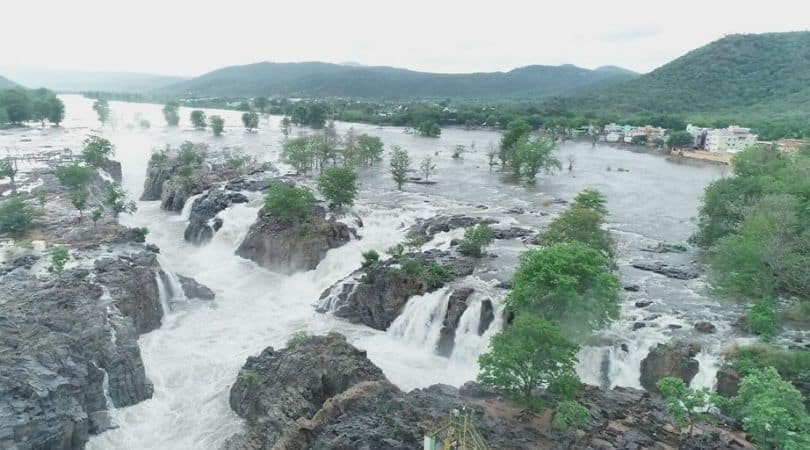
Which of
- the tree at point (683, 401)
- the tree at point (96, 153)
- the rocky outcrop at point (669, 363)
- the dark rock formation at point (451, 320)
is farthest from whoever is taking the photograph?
the tree at point (96, 153)

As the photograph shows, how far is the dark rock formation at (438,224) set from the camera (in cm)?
4562

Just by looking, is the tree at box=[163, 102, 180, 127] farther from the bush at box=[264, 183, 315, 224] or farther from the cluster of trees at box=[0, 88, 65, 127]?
the bush at box=[264, 183, 315, 224]

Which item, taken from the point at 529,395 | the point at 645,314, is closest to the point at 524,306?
the point at 529,395

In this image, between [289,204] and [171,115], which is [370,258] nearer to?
[289,204]

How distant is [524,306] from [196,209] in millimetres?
37508

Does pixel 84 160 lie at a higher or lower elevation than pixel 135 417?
higher

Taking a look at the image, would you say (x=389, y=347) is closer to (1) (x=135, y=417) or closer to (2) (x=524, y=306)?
(2) (x=524, y=306)

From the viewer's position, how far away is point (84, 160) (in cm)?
6969

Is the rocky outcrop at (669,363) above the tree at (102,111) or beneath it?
beneath

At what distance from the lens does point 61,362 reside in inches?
951

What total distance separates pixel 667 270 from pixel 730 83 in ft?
493

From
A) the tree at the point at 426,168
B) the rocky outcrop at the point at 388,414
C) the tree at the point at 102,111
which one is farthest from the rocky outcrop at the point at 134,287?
the tree at the point at 102,111

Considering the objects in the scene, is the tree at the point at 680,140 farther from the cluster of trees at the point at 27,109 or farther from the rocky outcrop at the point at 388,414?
the cluster of trees at the point at 27,109

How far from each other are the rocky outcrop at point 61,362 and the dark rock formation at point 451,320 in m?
14.6
